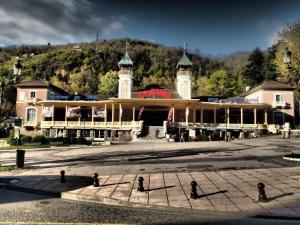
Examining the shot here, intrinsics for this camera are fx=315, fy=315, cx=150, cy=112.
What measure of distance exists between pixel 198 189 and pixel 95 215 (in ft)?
14.9

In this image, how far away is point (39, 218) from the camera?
9250mm

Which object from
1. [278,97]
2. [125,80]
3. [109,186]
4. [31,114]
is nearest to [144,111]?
[125,80]

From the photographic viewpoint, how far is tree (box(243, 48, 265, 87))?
87.6 meters

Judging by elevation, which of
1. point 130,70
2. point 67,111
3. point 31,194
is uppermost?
point 130,70

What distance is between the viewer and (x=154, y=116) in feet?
188

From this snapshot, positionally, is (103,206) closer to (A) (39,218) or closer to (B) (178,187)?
(A) (39,218)

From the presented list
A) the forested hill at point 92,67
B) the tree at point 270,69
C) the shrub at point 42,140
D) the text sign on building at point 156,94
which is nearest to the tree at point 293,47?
the shrub at point 42,140

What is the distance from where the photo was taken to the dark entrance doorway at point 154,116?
186 ft

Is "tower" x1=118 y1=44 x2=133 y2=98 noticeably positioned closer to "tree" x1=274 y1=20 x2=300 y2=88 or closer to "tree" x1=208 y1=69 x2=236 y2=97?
"tree" x1=208 y1=69 x2=236 y2=97

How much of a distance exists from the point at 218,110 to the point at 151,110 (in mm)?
13081

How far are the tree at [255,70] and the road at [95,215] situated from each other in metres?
82.2

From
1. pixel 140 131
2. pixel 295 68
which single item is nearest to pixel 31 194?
pixel 295 68

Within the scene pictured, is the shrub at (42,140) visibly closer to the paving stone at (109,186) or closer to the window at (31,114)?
the window at (31,114)

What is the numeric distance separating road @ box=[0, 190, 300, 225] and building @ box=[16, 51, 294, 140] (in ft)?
118
